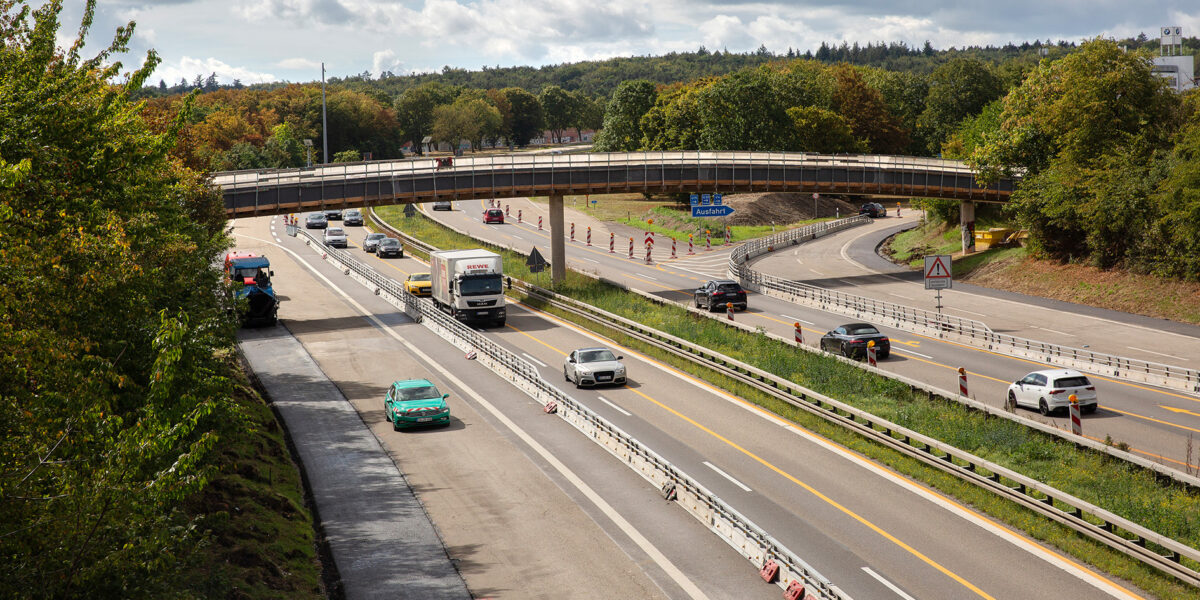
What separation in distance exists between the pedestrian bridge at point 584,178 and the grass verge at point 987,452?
1808cm

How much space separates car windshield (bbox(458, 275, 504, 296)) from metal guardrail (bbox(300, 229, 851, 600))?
1.73 meters

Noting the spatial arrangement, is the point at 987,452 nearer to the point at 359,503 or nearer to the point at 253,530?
the point at 359,503

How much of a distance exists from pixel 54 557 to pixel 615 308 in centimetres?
4216

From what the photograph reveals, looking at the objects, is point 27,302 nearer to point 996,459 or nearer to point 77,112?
point 77,112

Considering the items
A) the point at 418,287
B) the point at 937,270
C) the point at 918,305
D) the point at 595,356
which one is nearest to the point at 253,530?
the point at 595,356

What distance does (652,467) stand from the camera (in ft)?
82.7

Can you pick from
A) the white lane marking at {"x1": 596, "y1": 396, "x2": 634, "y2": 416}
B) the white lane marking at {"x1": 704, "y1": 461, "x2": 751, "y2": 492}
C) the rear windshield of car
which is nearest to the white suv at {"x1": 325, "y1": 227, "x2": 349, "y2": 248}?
the white lane marking at {"x1": 596, "y1": 396, "x2": 634, "y2": 416}

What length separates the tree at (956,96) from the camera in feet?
419

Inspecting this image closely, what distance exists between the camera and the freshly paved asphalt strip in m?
19.2

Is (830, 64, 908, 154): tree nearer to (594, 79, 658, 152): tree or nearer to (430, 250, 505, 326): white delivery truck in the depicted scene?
(594, 79, 658, 152): tree

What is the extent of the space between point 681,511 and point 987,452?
8838 mm

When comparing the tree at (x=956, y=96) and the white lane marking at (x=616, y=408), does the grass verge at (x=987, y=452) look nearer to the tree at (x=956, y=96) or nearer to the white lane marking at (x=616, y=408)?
the white lane marking at (x=616, y=408)

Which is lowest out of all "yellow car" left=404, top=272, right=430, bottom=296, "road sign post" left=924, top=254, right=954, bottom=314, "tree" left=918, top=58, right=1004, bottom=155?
"yellow car" left=404, top=272, right=430, bottom=296

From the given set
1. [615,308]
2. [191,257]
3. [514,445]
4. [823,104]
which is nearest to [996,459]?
[514,445]
